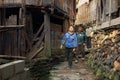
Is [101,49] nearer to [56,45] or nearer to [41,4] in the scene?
[41,4]

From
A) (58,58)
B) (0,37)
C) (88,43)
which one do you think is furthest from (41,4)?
(88,43)

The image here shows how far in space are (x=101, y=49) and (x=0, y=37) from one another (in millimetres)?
5226

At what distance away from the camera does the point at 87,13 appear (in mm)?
26297

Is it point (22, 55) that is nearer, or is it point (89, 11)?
point (22, 55)

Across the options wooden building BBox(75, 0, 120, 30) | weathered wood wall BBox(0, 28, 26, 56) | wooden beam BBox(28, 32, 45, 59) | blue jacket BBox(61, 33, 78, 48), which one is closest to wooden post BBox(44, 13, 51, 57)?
wooden beam BBox(28, 32, 45, 59)

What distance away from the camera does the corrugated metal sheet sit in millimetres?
23375

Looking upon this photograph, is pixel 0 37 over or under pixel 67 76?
over

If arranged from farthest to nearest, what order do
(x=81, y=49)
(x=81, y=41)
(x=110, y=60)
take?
1. (x=81, y=49)
2. (x=81, y=41)
3. (x=110, y=60)

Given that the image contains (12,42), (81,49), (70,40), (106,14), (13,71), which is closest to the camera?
(13,71)

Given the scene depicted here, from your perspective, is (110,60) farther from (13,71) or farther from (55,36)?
(55,36)

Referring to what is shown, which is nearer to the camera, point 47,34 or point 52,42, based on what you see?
point 47,34

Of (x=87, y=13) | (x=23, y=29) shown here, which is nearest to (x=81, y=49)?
(x=23, y=29)

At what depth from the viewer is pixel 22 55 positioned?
1311 centimetres

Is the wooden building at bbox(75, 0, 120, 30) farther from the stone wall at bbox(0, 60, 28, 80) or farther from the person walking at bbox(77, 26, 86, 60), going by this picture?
the stone wall at bbox(0, 60, 28, 80)
